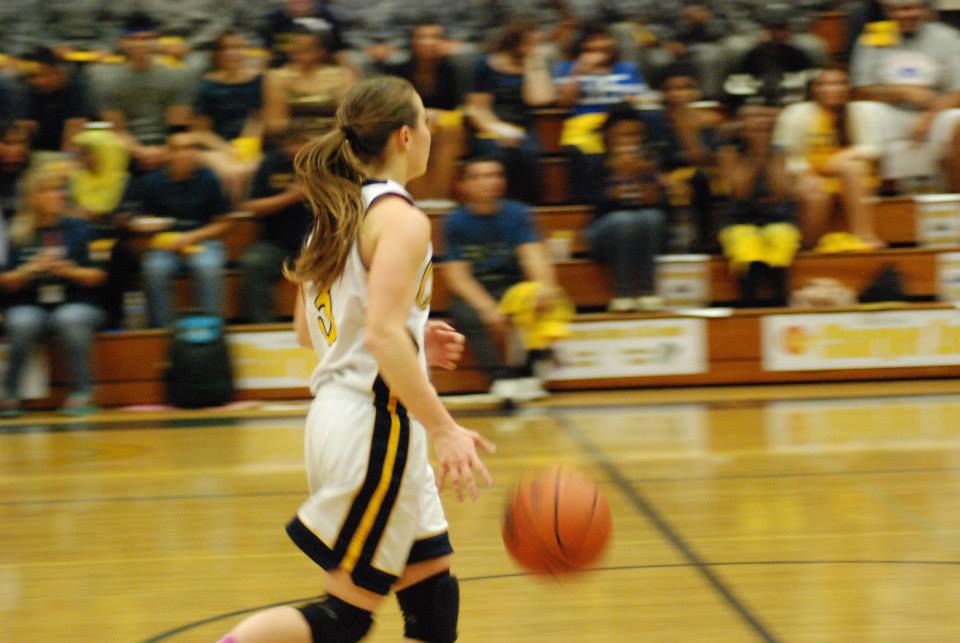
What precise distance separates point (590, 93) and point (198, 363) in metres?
3.38

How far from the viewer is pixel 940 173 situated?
8953 mm

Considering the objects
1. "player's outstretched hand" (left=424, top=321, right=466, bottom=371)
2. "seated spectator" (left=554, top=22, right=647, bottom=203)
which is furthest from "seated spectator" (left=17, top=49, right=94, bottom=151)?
"player's outstretched hand" (left=424, top=321, right=466, bottom=371)

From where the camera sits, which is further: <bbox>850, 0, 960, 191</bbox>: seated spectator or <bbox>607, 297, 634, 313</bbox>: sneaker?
<bbox>850, 0, 960, 191</bbox>: seated spectator

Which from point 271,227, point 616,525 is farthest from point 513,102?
point 616,525

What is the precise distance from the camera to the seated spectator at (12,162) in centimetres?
814

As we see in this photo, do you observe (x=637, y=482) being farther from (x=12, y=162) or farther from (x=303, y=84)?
(x=12, y=162)

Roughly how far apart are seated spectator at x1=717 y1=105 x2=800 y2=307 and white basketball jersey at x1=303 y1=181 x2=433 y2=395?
6.07 metres

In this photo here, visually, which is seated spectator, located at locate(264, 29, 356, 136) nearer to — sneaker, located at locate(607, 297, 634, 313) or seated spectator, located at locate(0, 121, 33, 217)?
seated spectator, located at locate(0, 121, 33, 217)

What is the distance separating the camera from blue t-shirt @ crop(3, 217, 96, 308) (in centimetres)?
777

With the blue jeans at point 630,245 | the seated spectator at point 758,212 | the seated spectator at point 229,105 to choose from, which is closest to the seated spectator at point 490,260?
the blue jeans at point 630,245

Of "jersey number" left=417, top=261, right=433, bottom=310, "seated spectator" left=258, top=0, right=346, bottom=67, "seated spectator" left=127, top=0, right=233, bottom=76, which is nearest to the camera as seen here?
"jersey number" left=417, top=261, right=433, bottom=310

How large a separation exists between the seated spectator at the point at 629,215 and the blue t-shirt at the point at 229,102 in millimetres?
2572

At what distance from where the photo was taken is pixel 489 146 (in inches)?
333

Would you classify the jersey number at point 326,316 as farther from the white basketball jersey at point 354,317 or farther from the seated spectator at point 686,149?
the seated spectator at point 686,149
